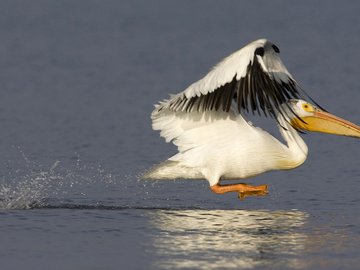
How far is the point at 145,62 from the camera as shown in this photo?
52.6 ft

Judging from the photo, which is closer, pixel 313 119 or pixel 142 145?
pixel 313 119

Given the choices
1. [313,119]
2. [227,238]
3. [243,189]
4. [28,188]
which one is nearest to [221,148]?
[243,189]

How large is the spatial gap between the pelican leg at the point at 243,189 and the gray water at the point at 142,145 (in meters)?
0.16

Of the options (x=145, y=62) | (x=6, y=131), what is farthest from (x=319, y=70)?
(x=6, y=131)

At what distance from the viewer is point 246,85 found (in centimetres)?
886

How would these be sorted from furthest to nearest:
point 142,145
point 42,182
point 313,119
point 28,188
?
point 142,145
point 42,182
point 28,188
point 313,119

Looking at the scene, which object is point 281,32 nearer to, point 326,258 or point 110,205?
Result: point 110,205

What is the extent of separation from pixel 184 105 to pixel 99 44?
8366mm

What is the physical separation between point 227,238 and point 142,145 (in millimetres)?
3766

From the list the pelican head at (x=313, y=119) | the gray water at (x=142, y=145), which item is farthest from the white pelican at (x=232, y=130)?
the gray water at (x=142, y=145)

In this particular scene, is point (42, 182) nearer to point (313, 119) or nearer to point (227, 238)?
point (313, 119)

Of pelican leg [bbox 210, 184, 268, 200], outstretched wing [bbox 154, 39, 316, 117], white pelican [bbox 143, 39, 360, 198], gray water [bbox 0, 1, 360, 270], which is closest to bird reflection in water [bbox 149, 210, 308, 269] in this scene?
gray water [bbox 0, 1, 360, 270]

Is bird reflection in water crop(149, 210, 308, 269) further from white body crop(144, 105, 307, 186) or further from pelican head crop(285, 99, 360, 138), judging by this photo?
pelican head crop(285, 99, 360, 138)

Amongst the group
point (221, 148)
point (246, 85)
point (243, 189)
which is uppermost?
point (246, 85)
